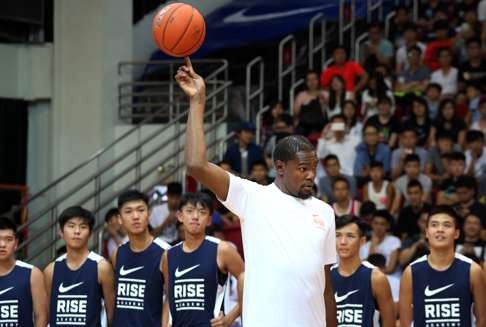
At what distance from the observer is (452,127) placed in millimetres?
14938

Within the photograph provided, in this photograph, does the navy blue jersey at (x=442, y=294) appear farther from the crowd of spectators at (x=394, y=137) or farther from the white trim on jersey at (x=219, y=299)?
the crowd of spectators at (x=394, y=137)

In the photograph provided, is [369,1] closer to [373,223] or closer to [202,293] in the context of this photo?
[373,223]

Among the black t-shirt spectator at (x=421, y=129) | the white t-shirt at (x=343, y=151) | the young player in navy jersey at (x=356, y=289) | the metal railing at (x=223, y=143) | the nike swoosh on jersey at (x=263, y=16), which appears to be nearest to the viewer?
the young player in navy jersey at (x=356, y=289)

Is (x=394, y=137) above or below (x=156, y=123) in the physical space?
below

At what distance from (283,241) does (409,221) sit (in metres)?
7.09

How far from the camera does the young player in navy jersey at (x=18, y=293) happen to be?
9.76m

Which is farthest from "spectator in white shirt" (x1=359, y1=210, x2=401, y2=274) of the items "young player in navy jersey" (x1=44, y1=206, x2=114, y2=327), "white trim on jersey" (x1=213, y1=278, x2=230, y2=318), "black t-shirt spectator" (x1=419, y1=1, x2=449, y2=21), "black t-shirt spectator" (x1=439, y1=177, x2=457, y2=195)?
"black t-shirt spectator" (x1=419, y1=1, x2=449, y2=21)

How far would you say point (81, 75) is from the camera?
17312 millimetres

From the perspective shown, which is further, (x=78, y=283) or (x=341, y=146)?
(x=341, y=146)

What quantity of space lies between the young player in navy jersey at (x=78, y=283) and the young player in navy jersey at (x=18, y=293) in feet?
0.34

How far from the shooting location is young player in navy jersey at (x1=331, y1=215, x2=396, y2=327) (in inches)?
365

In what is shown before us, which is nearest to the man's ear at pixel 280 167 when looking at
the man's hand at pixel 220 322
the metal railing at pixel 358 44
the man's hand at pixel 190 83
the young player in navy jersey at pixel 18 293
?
the man's hand at pixel 190 83

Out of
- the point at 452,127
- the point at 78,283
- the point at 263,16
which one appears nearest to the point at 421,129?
the point at 452,127

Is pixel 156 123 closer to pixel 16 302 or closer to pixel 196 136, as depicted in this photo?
pixel 16 302
